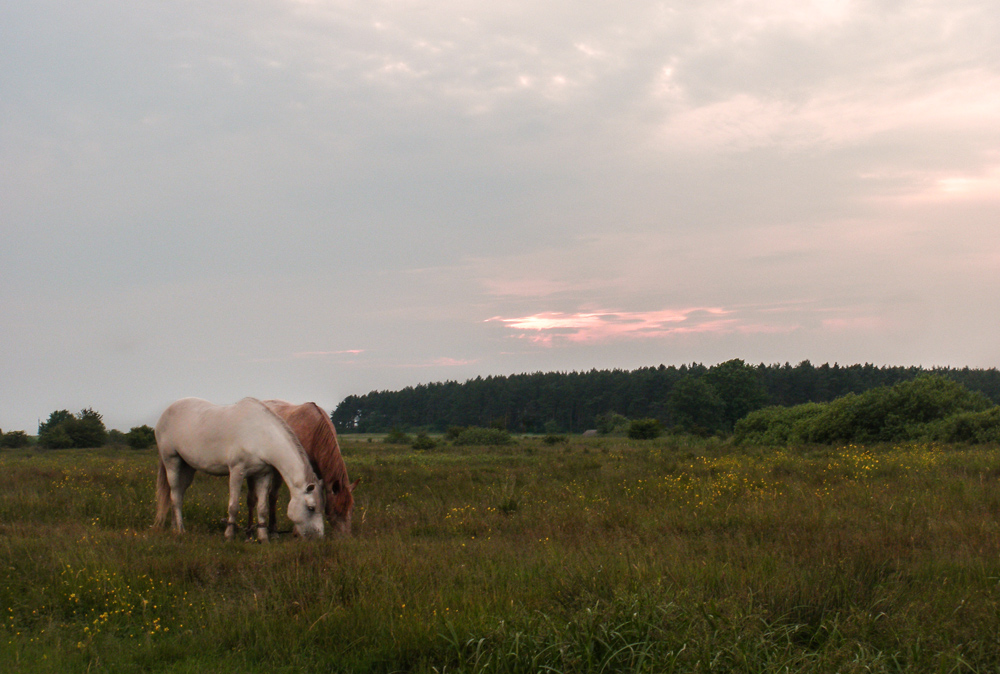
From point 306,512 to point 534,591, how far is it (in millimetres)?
4449

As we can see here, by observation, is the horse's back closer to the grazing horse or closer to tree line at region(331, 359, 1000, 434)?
the grazing horse

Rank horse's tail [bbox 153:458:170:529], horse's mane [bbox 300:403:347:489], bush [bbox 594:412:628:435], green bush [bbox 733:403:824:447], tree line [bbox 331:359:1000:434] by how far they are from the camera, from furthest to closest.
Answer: tree line [bbox 331:359:1000:434]
bush [bbox 594:412:628:435]
green bush [bbox 733:403:824:447]
horse's tail [bbox 153:458:170:529]
horse's mane [bbox 300:403:347:489]

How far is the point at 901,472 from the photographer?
13922mm

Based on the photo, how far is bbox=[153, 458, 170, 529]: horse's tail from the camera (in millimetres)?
10141

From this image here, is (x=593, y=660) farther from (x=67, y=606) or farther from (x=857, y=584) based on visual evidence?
(x=67, y=606)

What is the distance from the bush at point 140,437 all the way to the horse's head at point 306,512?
32605mm

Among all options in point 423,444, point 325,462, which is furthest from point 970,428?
point 423,444

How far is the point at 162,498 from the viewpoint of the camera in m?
10.4

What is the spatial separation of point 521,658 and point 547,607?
922mm

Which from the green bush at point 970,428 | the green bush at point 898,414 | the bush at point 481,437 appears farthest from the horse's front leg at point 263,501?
the bush at point 481,437

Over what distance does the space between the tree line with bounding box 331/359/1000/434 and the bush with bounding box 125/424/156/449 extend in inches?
2037

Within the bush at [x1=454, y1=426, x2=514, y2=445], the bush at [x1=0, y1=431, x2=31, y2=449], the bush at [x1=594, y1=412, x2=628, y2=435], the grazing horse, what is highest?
the grazing horse

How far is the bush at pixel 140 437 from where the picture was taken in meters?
36.3

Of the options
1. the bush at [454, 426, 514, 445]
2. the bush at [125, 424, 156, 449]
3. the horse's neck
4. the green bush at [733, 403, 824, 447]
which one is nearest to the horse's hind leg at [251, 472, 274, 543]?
the horse's neck
